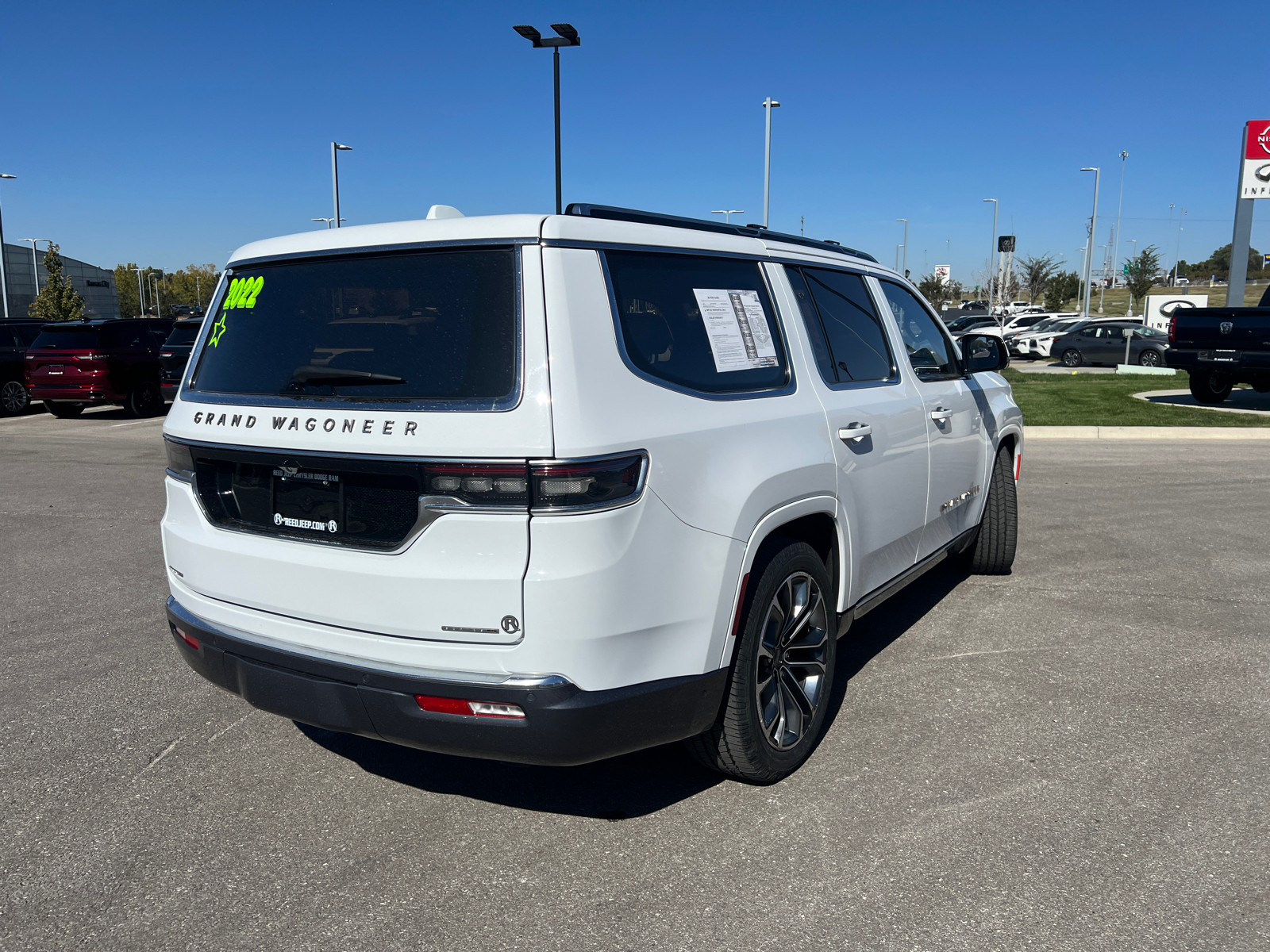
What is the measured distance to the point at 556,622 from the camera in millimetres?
2600

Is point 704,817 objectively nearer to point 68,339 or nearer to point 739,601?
point 739,601

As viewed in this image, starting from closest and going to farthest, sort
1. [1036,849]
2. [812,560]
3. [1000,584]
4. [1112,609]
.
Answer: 1. [1036,849]
2. [812,560]
3. [1112,609]
4. [1000,584]

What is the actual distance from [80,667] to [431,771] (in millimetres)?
2152

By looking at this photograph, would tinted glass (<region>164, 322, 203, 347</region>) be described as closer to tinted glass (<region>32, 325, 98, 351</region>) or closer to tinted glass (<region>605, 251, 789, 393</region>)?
tinted glass (<region>32, 325, 98, 351</region>)

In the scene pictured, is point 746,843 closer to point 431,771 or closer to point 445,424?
point 431,771

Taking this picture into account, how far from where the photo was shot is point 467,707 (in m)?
2.71

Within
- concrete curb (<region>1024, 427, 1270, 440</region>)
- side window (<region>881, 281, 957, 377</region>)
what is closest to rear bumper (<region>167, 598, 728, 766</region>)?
side window (<region>881, 281, 957, 377</region>)

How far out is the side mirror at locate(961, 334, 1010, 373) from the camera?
532 centimetres

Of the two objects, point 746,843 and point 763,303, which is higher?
point 763,303

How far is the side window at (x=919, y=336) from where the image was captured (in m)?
4.72

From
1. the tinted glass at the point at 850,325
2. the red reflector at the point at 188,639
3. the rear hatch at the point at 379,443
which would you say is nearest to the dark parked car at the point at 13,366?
the red reflector at the point at 188,639

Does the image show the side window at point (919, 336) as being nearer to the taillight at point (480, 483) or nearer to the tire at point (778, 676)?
the tire at point (778, 676)

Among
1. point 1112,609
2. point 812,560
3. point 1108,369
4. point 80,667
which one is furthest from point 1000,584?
point 1108,369

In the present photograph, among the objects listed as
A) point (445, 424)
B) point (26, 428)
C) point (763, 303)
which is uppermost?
point (763, 303)
